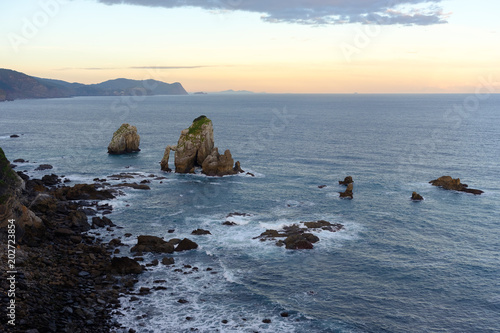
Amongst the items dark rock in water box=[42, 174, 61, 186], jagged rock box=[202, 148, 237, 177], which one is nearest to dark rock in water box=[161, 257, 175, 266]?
dark rock in water box=[42, 174, 61, 186]

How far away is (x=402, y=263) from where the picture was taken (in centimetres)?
4478

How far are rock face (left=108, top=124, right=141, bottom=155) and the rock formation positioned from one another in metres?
23.5

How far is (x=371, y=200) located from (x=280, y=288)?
3442 cm

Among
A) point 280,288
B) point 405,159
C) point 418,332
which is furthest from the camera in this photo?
point 405,159

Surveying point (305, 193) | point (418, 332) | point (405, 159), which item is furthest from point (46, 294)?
point (405, 159)

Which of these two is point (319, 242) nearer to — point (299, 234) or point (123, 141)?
point (299, 234)

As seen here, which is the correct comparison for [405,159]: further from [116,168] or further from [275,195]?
[116,168]

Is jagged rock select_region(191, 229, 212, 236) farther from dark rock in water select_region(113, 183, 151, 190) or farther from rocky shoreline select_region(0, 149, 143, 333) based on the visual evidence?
dark rock in water select_region(113, 183, 151, 190)

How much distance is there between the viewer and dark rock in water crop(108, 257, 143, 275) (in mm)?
41250

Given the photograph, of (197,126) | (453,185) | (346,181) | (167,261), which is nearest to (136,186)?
(197,126)

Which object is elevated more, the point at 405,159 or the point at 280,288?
the point at 405,159

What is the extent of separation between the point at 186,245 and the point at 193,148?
43.5 metres

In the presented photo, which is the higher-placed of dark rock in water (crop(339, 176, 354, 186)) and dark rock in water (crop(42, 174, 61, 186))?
dark rock in water (crop(339, 176, 354, 186))

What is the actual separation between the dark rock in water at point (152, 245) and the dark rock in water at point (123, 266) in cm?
500
